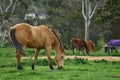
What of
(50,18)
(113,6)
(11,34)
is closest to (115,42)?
(113,6)

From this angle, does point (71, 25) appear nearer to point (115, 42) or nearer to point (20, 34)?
point (115, 42)

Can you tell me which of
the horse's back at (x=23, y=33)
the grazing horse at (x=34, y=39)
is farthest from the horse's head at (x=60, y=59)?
the horse's back at (x=23, y=33)

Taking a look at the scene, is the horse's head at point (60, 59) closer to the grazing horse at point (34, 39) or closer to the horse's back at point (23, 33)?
the grazing horse at point (34, 39)

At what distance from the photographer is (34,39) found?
1600 centimetres

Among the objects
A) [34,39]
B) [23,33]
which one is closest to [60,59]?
[34,39]

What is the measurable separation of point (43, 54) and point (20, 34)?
527 inches

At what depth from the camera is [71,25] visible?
59.2 metres

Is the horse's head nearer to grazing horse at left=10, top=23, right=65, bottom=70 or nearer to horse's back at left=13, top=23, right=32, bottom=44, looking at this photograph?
grazing horse at left=10, top=23, right=65, bottom=70

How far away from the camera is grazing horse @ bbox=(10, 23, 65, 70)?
15.3 metres

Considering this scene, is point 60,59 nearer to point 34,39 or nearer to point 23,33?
point 34,39

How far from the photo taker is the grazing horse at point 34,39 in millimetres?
15298

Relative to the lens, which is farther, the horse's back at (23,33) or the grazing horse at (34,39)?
the horse's back at (23,33)

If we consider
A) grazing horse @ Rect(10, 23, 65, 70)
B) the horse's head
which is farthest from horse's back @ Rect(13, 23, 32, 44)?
the horse's head

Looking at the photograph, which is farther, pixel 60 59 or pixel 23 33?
pixel 60 59
